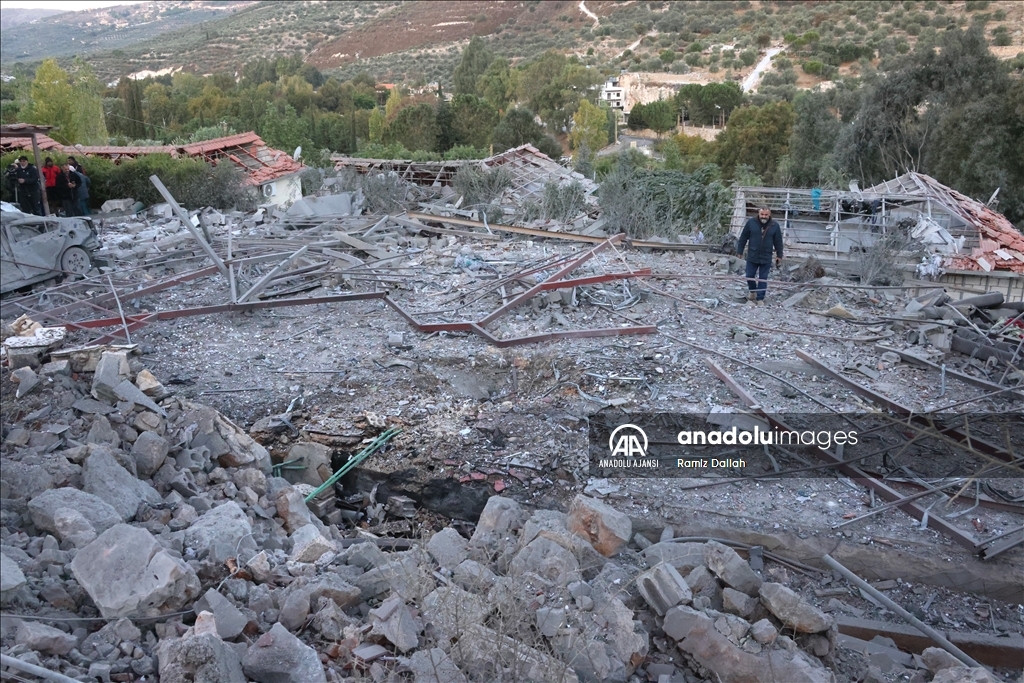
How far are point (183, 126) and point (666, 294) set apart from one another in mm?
40796

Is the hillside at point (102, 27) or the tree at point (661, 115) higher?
the hillside at point (102, 27)

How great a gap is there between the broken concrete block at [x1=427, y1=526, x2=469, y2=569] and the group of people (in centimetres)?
1192

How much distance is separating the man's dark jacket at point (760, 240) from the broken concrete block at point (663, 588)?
6.03 meters

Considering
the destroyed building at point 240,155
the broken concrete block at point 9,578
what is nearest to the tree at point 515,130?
the destroyed building at point 240,155

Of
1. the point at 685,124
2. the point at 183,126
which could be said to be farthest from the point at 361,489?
the point at 685,124

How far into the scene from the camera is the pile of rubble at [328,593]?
149 inches

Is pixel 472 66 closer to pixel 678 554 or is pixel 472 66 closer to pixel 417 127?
pixel 417 127

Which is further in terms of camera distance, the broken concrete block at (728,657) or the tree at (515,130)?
the tree at (515,130)

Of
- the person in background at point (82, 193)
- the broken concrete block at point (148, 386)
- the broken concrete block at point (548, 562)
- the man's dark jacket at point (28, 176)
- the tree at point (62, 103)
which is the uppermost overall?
the tree at point (62, 103)

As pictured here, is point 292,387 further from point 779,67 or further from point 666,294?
point 779,67

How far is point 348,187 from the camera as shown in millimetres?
17344

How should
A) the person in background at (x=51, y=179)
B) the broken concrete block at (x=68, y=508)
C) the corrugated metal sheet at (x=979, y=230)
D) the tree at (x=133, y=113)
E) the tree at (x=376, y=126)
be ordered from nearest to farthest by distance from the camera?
the broken concrete block at (x=68, y=508)
the corrugated metal sheet at (x=979, y=230)
the person in background at (x=51, y=179)
the tree at (x=376, y=126)
the tree at (x=133, y=113)

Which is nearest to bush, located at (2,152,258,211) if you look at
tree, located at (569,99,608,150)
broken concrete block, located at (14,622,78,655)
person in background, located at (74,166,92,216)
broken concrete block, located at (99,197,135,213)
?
broken concrete block, located at (99,197,135,213)

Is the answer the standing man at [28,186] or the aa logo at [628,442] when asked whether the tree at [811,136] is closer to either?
the standing man at [28,186]
